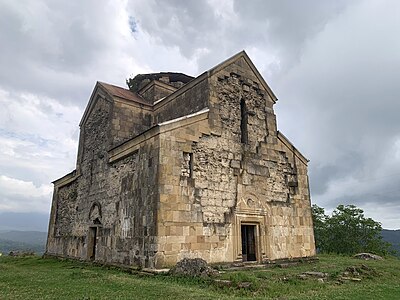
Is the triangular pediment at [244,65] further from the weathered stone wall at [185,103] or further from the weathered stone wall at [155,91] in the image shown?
the weathered stone wall at [155,91]

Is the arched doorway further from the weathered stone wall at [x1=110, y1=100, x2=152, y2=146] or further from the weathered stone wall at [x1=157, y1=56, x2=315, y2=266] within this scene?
the weathered stone wall at [x1=157, y1=56, x2=315, y2=266]

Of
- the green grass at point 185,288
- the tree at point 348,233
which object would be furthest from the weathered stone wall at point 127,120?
the tree at point 348,233

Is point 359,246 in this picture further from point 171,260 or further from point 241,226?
point 171,260

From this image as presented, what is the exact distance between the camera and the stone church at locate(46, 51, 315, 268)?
10.6 m

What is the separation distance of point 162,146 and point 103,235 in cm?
541

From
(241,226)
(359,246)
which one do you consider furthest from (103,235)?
(359,246)

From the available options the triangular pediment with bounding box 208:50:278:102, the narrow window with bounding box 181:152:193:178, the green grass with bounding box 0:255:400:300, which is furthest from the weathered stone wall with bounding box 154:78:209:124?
the green grass with bounding box 0:255:400:300

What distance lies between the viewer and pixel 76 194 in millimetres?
17500

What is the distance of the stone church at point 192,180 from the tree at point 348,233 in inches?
774

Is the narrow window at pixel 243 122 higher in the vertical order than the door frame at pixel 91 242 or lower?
higher

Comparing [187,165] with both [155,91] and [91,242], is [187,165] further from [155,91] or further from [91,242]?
[155,91]

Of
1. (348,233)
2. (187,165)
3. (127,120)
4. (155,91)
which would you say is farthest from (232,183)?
(348,233)

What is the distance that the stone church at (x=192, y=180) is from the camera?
10.6 m

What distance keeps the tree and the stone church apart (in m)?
19.7
